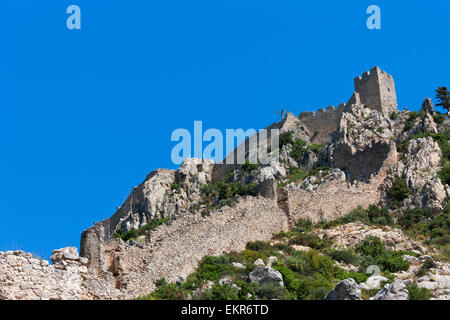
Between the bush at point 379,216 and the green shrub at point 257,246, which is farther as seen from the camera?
the bush at point 379,216

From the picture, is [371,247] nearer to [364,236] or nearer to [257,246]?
[364,236]

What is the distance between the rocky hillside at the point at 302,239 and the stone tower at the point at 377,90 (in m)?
4.11

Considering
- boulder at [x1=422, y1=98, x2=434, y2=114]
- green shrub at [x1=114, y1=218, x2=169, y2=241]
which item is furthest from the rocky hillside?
green shrub at [x1=114, y1=218, x2=169, y2=241]

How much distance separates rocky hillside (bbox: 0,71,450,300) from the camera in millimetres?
20453

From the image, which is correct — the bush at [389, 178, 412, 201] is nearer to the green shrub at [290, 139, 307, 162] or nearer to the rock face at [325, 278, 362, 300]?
the green shrub at [290, 139, 307, 162]

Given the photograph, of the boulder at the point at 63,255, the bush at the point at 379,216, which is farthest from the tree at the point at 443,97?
the boulder at the point at 63,255

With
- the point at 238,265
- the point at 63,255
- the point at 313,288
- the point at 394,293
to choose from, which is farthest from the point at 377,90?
the point at 63,255

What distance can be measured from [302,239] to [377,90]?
28522 millimetres

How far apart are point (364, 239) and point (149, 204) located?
81.3ft

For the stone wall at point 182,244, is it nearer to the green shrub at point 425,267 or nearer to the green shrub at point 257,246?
the green shrub at point 257,246

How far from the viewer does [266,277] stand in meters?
22.1

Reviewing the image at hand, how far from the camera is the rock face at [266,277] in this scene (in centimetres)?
2194

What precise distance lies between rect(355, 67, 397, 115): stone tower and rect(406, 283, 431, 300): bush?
34115mm
